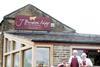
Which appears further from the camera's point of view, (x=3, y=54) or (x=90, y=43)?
(x=3, y=54)

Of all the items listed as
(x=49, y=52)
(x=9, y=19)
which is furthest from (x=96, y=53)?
(x=9, y=19)

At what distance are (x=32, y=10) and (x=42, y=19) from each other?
21.9 ft

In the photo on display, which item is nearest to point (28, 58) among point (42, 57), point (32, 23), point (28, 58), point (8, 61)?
point (28, 58)

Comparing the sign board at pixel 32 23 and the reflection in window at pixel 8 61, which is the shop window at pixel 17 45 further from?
the sign board at pixel 32 23

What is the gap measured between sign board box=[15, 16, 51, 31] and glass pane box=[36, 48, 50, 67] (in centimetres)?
1189

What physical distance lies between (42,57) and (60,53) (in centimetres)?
109

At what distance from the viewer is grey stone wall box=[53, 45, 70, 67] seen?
2462 cm

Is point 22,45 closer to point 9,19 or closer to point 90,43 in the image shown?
point 90,43

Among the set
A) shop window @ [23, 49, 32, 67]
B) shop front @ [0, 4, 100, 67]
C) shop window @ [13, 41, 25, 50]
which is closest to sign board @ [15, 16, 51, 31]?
shop front @ [0, 4, 100, 67]

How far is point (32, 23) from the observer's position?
3747 centimetres

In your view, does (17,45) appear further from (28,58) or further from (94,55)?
(94,55)

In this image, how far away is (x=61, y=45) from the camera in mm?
24828

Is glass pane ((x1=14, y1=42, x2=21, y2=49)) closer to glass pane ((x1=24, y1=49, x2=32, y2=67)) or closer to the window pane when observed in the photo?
the window pane

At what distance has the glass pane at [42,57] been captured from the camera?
2434 centimetres
